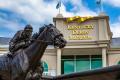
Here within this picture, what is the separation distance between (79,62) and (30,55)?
1299 inches

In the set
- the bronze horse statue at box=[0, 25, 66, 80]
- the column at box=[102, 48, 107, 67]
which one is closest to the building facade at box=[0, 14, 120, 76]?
the column at box=[102, 48, 107, 67]

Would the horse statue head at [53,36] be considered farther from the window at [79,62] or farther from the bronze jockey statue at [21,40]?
the window at [79,62]

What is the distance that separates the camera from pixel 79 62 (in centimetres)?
4316

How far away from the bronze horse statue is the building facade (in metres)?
31.4

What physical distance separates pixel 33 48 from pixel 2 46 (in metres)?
32.5

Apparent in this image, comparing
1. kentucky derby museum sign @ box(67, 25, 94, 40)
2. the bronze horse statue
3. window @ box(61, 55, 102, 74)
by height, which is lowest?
window @ box(61, 55, 102, 74)

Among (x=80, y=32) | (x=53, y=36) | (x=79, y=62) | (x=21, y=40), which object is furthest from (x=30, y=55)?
(x=80, y=32)

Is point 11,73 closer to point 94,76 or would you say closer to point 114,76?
point 94,76

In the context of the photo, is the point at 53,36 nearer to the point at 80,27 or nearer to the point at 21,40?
the point at 21,40

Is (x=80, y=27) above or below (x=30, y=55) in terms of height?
above

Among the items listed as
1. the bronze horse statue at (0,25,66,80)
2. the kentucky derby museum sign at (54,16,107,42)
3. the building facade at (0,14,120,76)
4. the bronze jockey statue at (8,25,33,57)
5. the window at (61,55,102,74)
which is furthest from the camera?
the kentucky derby museum sign at (54,16,107,42)

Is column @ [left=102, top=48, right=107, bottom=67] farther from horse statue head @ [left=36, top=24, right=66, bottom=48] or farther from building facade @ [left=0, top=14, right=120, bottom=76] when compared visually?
horse statue head @ [left=36, top=24, right=66, bottom=48]

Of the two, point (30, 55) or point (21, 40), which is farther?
point (21, 40)

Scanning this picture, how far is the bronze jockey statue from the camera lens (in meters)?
10.5
